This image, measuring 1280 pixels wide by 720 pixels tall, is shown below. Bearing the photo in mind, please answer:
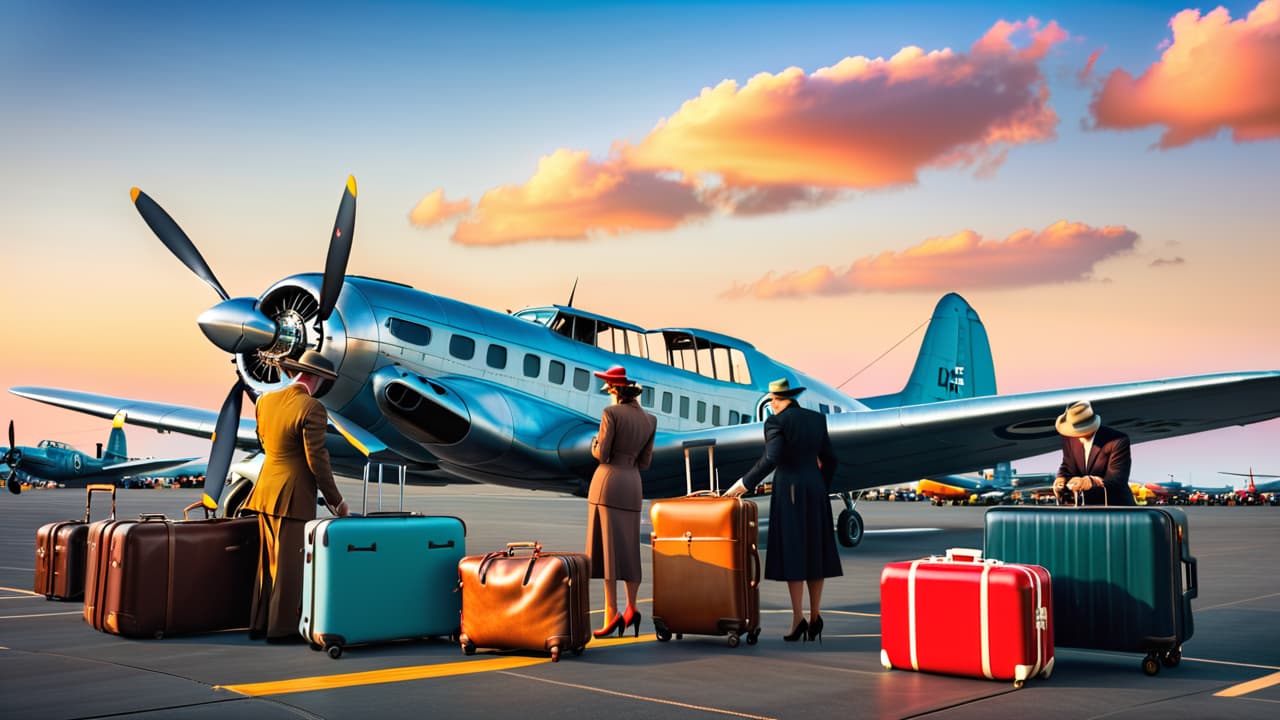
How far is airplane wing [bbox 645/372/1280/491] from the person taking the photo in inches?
430

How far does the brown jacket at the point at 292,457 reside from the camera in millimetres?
6617

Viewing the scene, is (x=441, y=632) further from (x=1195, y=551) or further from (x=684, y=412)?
(x=1195, y=551)

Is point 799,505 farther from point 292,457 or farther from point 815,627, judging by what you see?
point 292,457

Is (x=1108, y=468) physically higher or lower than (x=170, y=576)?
higher

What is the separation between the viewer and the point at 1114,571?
5.66 m

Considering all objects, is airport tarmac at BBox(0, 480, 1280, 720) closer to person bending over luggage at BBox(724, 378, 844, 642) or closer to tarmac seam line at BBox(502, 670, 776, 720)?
tarmac seam line at BBox(502, 670, 776, 720)

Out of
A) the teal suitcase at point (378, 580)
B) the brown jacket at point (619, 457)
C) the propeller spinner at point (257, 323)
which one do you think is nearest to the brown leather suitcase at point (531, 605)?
the teal suitcase at point (378, 580)

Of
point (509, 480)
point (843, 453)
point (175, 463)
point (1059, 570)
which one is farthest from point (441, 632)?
point (175, 463)

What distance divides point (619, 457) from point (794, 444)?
3.90ft

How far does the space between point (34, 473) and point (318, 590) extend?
58289 millimetres

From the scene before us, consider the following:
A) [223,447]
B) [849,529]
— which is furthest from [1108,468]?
[849,529]

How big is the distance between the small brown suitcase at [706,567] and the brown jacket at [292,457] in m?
2.19

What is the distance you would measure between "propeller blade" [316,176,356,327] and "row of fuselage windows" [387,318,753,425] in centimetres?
141

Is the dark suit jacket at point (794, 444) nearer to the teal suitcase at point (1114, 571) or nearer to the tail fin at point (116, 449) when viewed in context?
the teal suitcase at point (1114, 571)
